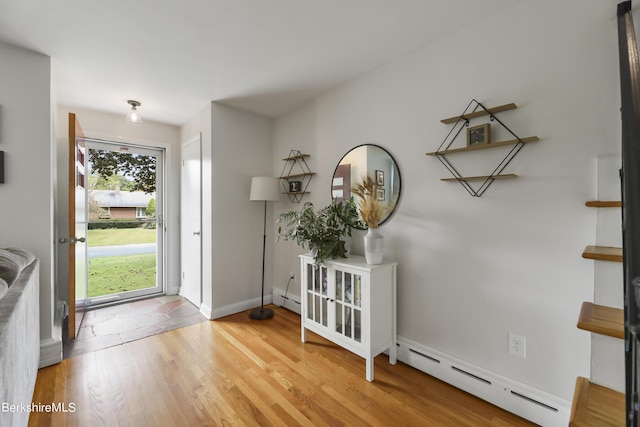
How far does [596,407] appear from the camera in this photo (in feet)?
3.34

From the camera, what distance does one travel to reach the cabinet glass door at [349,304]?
81.0 inches

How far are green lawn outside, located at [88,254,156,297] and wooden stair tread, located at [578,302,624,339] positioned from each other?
14.0 ft

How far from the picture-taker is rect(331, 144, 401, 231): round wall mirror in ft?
7.29

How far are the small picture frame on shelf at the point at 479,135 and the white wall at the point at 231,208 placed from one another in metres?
2.34

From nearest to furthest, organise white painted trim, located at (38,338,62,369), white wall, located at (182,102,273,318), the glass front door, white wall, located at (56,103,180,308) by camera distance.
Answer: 1. white painted trim, located at (38,338,62,369)
2. white wall, located at (56,103,180,308)
3. white wall, located at (182,102,273,318)
4. the glass front door

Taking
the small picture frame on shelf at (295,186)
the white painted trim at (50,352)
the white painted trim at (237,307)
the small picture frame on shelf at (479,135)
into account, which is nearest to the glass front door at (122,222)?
the white painted trim at (50,352)

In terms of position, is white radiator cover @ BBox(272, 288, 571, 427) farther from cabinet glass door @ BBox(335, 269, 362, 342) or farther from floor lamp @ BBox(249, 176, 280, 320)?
floor lamp @ BBox(249, 176, 280, 320)

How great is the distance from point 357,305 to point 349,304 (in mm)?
80

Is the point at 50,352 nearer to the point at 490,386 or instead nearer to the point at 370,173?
Result: the point at 370,173

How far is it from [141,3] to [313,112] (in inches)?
65.0

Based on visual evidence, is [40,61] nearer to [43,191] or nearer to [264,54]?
[43,191]

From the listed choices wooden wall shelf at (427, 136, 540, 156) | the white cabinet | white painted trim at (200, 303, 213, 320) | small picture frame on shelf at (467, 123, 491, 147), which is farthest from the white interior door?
small picture frame on shelf at (467, 123, 491, 147)

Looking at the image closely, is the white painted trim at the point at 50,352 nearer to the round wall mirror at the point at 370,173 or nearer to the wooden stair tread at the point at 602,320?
the round wall mirror at the point at 370,173

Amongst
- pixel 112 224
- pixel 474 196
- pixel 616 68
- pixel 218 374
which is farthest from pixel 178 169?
pixel 616 68
